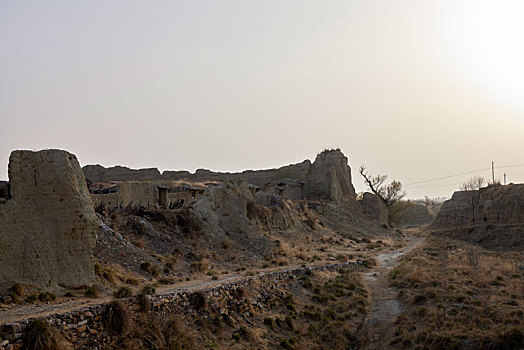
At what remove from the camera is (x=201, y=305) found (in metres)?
13.2

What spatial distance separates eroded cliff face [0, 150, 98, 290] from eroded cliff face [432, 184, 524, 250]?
32.6 meters

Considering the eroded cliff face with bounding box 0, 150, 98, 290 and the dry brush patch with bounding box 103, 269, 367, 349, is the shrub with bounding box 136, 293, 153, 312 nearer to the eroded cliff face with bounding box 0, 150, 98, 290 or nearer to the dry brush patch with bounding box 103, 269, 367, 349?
the dry brush patch with bounding box 103, 269, 367, 349

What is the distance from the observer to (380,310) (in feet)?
55.8

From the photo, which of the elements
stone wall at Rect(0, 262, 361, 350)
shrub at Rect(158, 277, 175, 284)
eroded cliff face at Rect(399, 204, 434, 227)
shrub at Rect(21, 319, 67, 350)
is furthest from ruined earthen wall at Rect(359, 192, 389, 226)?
shrub at Rect(21, 319, 67, 350)

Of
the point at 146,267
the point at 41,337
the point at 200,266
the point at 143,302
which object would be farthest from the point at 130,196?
the point at 41,337

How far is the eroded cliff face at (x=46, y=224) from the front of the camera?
37.0 ft

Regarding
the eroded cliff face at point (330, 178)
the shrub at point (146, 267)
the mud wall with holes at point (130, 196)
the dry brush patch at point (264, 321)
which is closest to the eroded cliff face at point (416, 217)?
the eroded cliff face at point (330, 178)

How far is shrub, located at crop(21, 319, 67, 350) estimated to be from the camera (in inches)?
324

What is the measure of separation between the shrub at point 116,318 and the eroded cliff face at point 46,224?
233 cm

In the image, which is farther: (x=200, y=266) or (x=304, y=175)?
(x=304, y=175)

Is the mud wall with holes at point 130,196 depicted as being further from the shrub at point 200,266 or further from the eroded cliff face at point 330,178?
the eroded cliff face at point 330,178

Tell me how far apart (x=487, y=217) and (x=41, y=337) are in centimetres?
4222

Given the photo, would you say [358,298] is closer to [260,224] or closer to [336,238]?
[260,224]

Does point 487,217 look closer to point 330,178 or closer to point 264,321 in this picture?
point 330,178
